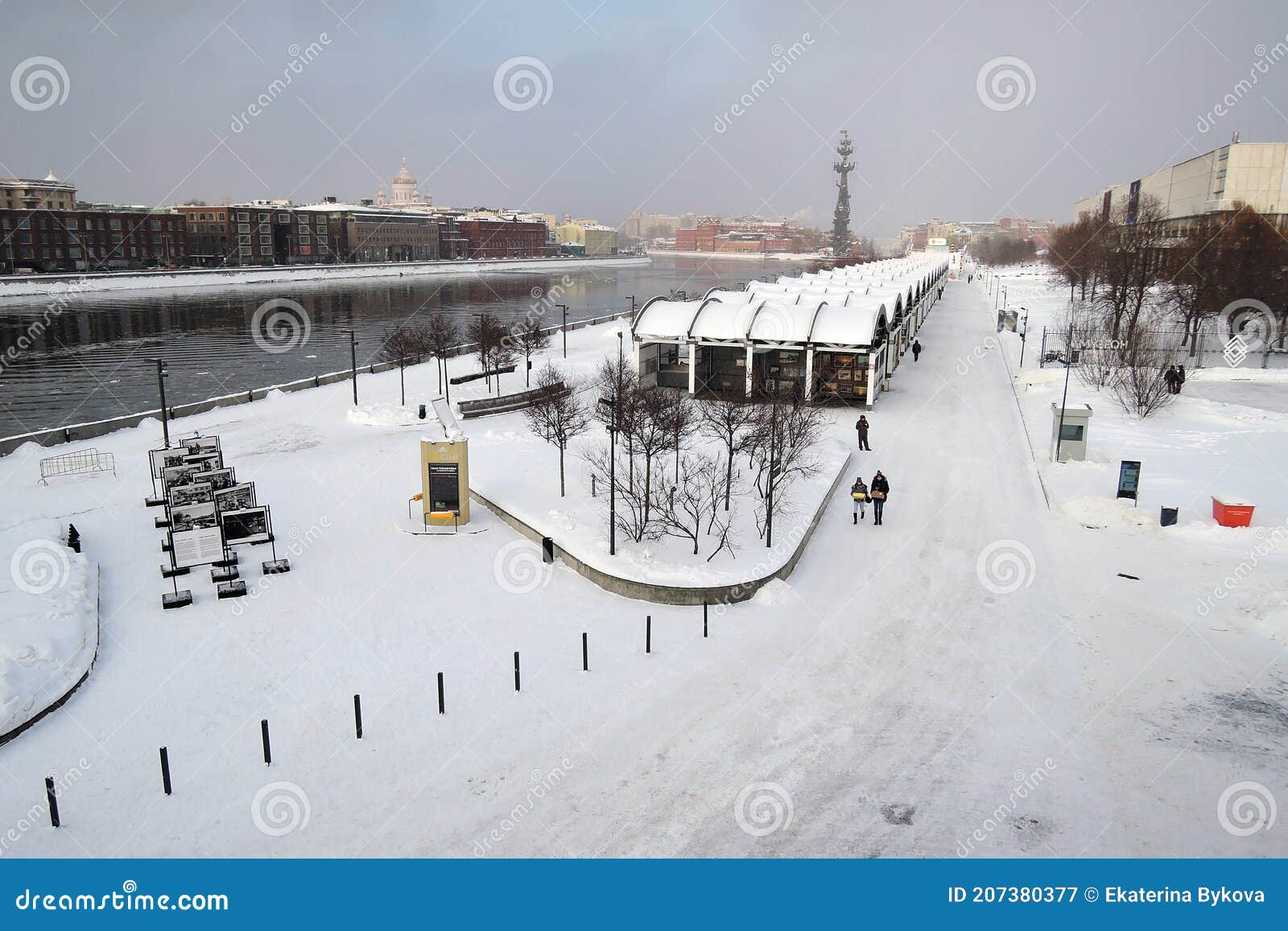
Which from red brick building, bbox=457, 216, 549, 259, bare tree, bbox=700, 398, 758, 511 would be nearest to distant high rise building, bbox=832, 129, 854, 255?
red brick building, bbox=457, 216, 549, 259

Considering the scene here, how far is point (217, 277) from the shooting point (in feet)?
299

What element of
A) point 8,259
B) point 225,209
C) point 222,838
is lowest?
point 222,838

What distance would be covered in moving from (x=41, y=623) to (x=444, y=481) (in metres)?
6.17

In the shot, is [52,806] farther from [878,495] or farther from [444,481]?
[878,495]

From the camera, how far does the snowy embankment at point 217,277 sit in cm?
7556

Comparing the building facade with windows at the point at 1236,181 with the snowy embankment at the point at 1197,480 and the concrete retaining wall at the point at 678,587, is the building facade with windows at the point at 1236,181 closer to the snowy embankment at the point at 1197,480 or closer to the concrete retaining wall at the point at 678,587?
the snowy embankment at the point at 1197,480

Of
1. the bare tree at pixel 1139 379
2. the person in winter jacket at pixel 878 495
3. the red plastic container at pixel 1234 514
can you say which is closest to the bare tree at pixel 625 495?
the person in winter jacket at pixel 878 495

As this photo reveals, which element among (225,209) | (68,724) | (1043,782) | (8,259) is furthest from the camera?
(225,209)

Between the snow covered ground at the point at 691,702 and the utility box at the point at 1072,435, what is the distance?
8.46 ft

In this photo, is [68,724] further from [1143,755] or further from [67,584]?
[1143,755]

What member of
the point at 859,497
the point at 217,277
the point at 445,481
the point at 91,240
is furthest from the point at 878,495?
the point at 91,240

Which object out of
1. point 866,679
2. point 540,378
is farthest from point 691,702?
point 540,378

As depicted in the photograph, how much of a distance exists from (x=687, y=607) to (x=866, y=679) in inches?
111
